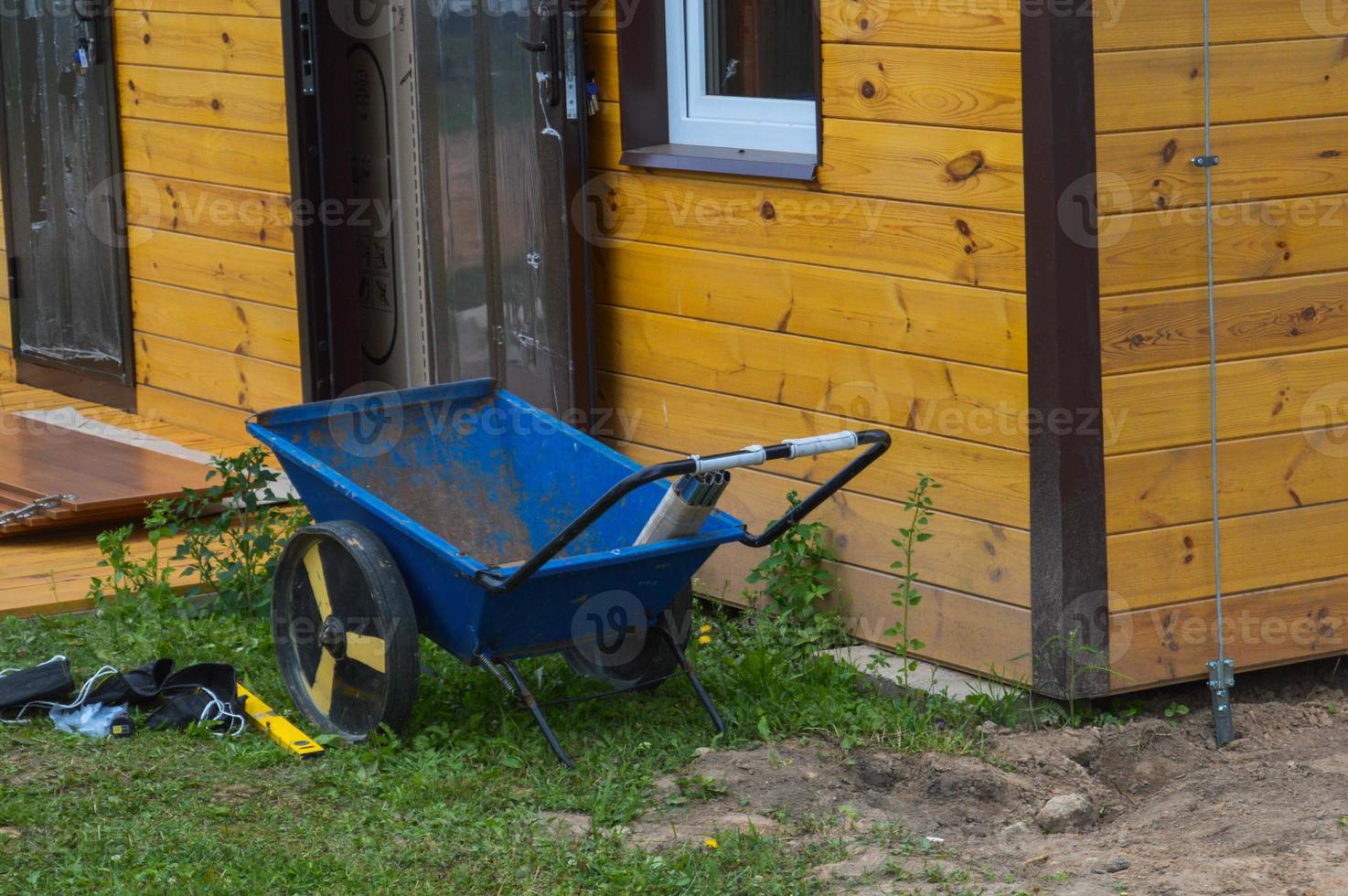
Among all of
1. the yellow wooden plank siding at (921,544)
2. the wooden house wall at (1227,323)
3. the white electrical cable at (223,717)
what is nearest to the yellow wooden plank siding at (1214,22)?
the wooden house wall at (1227,323)

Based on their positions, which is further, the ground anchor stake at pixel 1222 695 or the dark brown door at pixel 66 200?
the dark brown door at pixel 66 200

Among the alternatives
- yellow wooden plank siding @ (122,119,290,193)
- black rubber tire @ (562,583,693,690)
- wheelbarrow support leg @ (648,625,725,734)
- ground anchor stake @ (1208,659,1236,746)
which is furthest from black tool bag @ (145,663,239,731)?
yellow wooden plank siding @ (122,119,290,193)

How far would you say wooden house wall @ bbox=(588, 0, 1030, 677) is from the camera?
15.5 feet

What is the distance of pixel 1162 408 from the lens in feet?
15.3

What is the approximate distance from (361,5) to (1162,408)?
3.90m

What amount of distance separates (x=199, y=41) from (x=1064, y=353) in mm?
4452

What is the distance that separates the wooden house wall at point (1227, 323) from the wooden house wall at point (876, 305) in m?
0.25

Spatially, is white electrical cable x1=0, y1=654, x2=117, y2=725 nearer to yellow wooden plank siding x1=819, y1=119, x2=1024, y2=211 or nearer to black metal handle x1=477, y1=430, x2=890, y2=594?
black metal handle x1=477, y1=430, x2=890, y2=594

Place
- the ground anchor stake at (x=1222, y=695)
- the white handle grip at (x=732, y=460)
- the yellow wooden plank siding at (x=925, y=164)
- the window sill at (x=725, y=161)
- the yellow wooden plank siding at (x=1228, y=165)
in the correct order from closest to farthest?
the white handle grip at (x=732, y=460)
the yellow wooden plank siding at (x=1228, y=165)
the yellow wooden plank siding at (x=925, y=164)
the ground anchor stake at (x=1222, y=695)
the window sill at (x=725, y=161)

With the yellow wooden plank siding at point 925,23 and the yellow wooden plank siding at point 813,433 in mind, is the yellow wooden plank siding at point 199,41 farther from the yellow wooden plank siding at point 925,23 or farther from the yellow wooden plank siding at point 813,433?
the yellow wooden plank siding at point 925,23

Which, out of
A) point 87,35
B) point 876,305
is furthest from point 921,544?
point 87,35

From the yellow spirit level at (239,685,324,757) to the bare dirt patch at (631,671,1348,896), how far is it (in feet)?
2.86

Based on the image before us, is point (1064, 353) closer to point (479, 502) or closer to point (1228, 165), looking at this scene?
point (1228, 165)

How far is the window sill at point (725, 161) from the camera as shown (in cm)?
525
